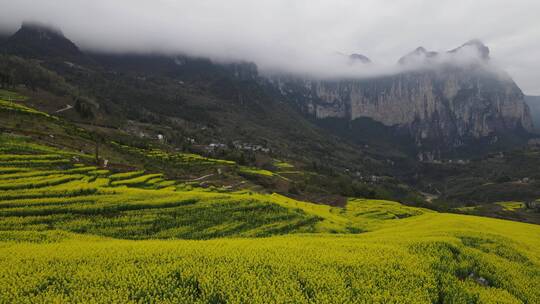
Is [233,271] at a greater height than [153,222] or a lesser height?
greater

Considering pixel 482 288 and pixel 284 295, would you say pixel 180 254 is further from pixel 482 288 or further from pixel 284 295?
pixel 482 288

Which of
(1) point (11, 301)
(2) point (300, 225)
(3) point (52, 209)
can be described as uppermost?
(1) point (11, 301)

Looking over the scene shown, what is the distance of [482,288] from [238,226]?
77.1 ft

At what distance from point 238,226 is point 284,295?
21590mm

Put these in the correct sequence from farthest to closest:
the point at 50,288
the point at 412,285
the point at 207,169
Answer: the point at 207,169, the point at 412,285, the point at 50,288

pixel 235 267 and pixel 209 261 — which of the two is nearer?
pixel 235 267

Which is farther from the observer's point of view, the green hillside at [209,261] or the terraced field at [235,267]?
the green hillside at [209,261]

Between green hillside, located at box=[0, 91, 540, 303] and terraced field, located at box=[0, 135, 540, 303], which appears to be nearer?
terraced field, located at box=[0, 135, 540, 303]

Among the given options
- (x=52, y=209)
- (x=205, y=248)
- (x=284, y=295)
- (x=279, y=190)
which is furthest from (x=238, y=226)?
(x=279, y=190)

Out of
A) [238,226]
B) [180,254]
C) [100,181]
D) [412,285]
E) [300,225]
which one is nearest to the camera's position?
[412,285]

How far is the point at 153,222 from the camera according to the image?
33.7 m

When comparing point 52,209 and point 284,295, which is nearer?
point 284,295

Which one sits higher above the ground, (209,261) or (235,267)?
(235,267)

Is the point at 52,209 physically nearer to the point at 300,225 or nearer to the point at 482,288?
the point at 300,225
